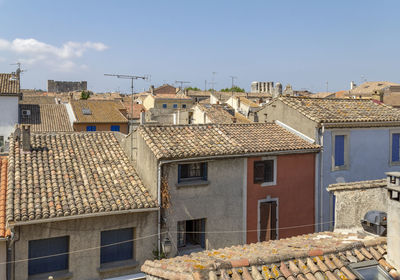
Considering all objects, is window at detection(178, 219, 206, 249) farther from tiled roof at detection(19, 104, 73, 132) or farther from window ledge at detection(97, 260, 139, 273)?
tiled roof at detection(19, 104, 73, 132)

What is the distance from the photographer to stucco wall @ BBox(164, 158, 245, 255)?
42.1 feet

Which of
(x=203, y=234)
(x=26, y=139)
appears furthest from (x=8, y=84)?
(x=203, y=234)

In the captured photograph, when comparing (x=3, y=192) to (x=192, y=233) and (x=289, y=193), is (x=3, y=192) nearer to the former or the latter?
(x=192, y=233)

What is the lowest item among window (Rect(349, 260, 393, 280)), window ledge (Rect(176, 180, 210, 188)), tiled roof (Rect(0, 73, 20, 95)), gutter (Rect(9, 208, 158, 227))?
gutter (Rect(9, 208, 158, 227))

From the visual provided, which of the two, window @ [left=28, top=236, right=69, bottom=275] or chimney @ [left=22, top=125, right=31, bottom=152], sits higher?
chimney @ [left=22, top=125, right=31, bottom=152]

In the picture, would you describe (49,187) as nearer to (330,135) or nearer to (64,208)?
(64,208)

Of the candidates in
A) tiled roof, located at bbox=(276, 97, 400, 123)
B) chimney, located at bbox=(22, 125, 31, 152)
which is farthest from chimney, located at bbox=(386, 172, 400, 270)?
Answer: chimney, located at bbox=(22, 125, 31, 152)

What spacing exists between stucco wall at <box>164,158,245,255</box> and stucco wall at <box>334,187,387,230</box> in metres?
5.04

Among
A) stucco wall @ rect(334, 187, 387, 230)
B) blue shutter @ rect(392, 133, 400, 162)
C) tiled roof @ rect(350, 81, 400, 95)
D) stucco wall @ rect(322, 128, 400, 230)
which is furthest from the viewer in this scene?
tiled roof @ rect(350, 81, 400, 95)

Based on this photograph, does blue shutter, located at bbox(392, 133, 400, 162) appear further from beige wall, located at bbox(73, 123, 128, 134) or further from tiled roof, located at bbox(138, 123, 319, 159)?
beige wall, located at bbox(73, 123, 128, 134)

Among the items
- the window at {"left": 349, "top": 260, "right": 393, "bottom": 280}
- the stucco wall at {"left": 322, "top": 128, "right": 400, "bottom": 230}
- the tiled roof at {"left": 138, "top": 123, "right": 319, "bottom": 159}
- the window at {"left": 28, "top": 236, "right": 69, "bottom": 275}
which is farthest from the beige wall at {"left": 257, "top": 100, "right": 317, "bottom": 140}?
the window at {"left": 28, "top": 236, "right": 69, "bottom": 275}

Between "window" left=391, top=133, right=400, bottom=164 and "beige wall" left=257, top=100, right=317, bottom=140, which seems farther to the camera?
"window" left=391, top=133, right=400, bottom=164

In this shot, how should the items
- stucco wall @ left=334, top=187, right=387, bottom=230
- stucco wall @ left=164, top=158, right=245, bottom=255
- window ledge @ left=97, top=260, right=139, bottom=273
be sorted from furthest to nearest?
stucco wall @ left=164, top=158, right=245, bottom=255 < window ledge @ left=97, top=260, right=139, bottom=273 < stucco wall @ left=334, top=187, right=387, bottom=230

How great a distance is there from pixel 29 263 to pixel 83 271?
158 cm
